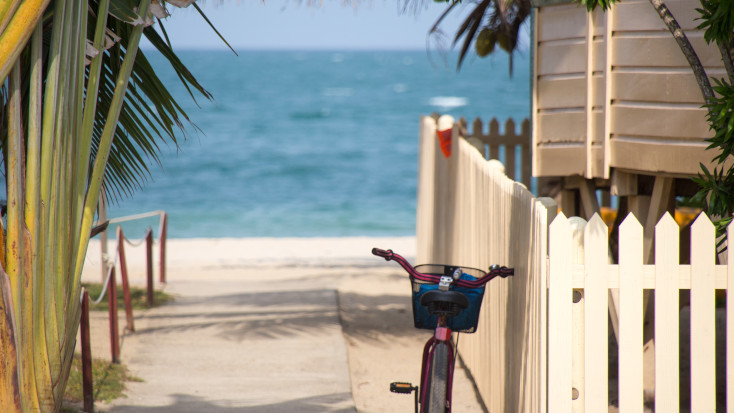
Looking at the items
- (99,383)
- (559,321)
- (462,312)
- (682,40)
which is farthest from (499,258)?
(99,383)

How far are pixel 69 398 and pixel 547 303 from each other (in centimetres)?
346

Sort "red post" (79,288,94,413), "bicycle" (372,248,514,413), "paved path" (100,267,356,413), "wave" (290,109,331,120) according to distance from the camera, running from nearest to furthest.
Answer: "bicycle" (372,248,514,413), "red post" (79,288,94,413), "paved path" (100,267,356,413), "wave" (290,109,331,120)

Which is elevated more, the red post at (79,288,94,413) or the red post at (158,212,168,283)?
the red post at (158,212,168,283)

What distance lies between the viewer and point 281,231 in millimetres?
23828

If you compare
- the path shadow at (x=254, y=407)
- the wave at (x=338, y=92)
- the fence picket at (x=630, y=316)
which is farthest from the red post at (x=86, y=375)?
the wave at (x=338, y=92)

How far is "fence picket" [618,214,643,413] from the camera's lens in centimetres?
333

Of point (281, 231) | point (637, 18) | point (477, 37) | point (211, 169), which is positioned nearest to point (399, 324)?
point (477, 37)

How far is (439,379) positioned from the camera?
3.83 m

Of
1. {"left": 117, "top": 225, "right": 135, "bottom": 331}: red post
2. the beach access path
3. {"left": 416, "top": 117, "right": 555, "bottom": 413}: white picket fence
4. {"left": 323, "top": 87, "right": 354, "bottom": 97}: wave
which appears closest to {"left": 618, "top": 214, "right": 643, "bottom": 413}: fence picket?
{"left": 416, "top": 117, "right": 555, "bottom": 413}: white picket fence

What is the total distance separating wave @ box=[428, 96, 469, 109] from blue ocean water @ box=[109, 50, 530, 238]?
0.22m

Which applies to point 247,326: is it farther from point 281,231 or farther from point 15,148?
point 281,231

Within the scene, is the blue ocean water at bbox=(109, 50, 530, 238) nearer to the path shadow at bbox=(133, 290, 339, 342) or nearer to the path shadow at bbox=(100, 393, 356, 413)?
the path shadow at bbox=(133, 290, 339, 342)

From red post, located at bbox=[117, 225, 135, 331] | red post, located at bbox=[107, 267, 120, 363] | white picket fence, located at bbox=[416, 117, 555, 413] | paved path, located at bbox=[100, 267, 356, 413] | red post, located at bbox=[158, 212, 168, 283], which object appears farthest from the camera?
red post, located at bbox=[158, 212, 168, 283]

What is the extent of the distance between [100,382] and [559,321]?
379cm
